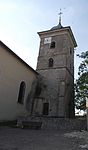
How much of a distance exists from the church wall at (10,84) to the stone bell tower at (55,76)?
279cm

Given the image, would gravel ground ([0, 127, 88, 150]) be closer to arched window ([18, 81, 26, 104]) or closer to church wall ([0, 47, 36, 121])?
church wall ([0, 47, 36, 121])

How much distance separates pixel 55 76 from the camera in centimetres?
2086

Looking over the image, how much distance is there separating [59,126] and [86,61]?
983 cm

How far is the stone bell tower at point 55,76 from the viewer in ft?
63.6

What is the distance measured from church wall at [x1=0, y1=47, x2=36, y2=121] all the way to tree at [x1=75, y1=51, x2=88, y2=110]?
6.09m

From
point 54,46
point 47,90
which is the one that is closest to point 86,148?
point 47,90

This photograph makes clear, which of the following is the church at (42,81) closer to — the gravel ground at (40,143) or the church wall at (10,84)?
the church wall at (10,84)

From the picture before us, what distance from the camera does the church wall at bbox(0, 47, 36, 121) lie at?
47.3 feet

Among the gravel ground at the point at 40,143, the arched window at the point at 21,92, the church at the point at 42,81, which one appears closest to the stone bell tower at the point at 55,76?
the church at the point at 42,81

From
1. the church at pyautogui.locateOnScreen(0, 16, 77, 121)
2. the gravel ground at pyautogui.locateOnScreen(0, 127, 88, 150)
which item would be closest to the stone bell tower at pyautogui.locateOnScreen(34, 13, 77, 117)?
the church at pyautogui.locateOnScreen(0, 16, 77, 121)

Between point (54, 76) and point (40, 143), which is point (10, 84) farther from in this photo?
point (40, 143)

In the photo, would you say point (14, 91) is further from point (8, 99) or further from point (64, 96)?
point (64, 96)

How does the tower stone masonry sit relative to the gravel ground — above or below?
above

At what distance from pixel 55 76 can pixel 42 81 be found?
172 cm
